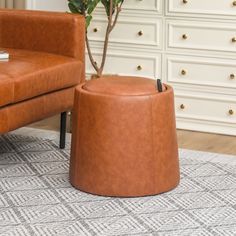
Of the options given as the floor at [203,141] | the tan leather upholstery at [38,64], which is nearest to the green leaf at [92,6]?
the tan leather upholstery at [38,64]

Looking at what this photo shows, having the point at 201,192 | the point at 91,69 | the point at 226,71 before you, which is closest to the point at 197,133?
the point at 226,71

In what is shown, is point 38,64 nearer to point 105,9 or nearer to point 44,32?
point 44,32

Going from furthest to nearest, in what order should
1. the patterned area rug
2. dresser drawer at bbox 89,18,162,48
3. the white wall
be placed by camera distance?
the white wall < dresser drawer at bbox 89,18,162,48 < the patterned area rug

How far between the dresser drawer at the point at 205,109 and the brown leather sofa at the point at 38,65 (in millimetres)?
817

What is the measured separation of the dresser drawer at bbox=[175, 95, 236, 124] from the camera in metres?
3.88

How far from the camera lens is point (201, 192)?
2.83 meters

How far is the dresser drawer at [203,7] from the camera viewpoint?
3.74m

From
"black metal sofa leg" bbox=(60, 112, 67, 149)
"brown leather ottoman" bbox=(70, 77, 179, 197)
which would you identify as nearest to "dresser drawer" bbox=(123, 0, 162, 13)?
"black metal sofa leg" bbox=(60, 112, 67, 149)

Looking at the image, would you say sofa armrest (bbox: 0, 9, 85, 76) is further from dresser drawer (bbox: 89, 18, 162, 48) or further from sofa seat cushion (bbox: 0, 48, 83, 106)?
dresser drawer (bbox: 89, 18, 162, 48)

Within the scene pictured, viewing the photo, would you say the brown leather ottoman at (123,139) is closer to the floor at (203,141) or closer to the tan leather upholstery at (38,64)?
the tan leather upholstery at (38,64)

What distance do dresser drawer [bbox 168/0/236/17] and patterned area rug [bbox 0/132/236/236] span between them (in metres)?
0.94

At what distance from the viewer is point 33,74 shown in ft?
9.82

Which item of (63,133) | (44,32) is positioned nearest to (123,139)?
(63,133)

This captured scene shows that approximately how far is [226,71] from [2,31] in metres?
1.33
